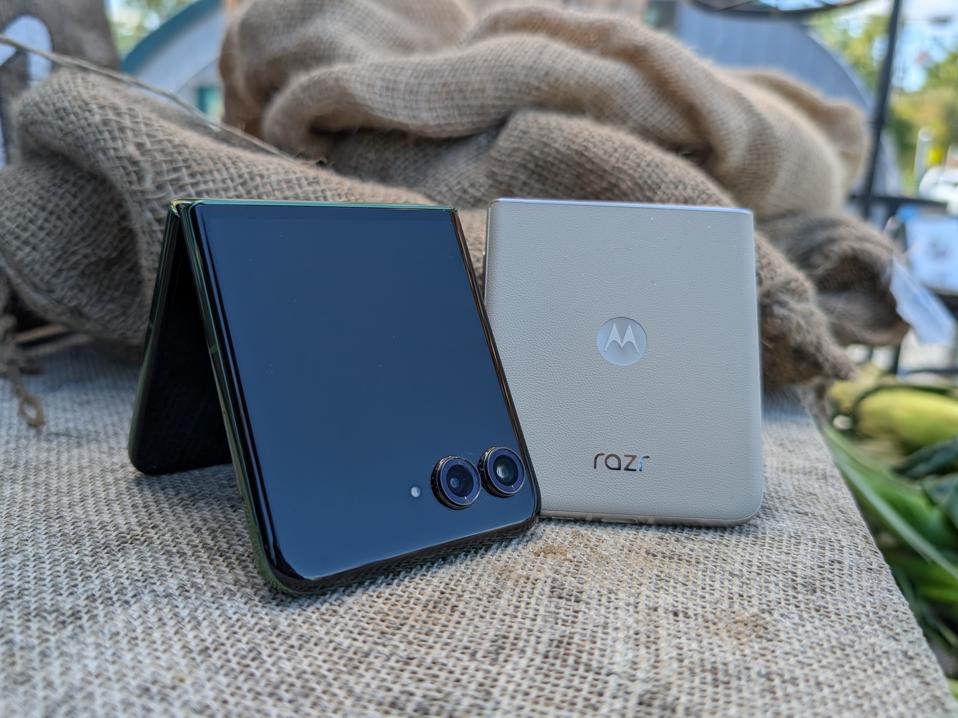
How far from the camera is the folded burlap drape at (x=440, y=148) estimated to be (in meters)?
0.65

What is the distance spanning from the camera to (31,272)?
0.67 meters

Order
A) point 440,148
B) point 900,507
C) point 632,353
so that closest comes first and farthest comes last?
1. point 632,353
2. point 900,507
3. point 440,148

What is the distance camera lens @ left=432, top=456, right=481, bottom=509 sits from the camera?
431mm

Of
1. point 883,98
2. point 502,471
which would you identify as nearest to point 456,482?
point 502,471

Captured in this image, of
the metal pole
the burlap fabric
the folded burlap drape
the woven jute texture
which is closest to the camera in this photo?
the woven jute texture

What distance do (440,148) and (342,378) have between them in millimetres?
508

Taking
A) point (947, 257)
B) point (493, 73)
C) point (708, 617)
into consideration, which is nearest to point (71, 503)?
point (708, 617)

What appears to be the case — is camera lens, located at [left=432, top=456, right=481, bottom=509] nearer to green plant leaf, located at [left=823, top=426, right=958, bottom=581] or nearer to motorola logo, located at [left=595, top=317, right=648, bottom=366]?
motorola logo, located at [left=595, top=317, right=648, bottom=366]

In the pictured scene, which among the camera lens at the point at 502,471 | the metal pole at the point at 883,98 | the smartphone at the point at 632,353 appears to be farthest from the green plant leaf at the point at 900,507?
the metal pole at the point at 883,98

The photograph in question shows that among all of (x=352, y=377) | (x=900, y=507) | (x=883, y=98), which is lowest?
(x=900, y=507)

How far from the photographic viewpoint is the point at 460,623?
0.37m

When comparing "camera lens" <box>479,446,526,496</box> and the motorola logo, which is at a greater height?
the motorola logo

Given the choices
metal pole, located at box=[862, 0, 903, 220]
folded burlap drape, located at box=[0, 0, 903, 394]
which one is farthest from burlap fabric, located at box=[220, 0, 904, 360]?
metal pole, located at box=[862, 0, 903, 220]

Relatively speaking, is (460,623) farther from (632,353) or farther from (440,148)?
(440,148)
